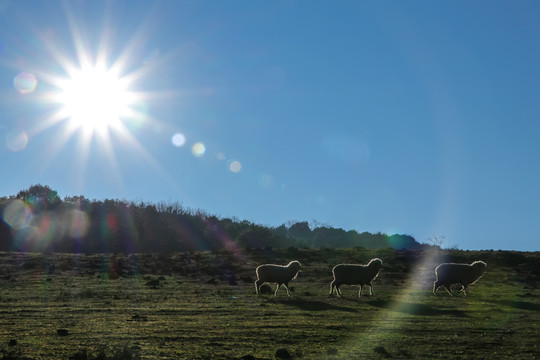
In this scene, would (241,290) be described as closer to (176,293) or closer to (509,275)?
(176,293)

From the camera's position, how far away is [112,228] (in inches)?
2960

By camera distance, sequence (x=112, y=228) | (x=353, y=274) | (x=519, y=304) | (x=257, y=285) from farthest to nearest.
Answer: (x=112, y=228) < (x=353, y=274) < (x=257, y=285) < (x=519, y=304)

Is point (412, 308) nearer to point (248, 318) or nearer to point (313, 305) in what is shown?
point (313, 305)

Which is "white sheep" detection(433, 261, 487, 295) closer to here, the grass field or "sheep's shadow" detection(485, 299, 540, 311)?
the grass field

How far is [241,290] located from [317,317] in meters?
11.2

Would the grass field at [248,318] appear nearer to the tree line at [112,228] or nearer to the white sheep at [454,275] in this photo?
the white sheep at [454,275]

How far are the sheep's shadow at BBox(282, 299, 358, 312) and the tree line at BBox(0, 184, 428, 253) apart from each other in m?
39.5

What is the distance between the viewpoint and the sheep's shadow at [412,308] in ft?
66.1

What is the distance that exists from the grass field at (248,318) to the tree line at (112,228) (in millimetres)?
30248

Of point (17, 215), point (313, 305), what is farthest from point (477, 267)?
point (17, 215)

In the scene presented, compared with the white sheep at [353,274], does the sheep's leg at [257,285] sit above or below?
below

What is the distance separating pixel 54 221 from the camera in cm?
7550

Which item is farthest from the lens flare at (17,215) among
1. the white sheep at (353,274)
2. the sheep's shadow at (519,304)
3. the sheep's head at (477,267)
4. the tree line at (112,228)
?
the sheep's shadow at (519,304)

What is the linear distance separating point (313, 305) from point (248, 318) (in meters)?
5.44
